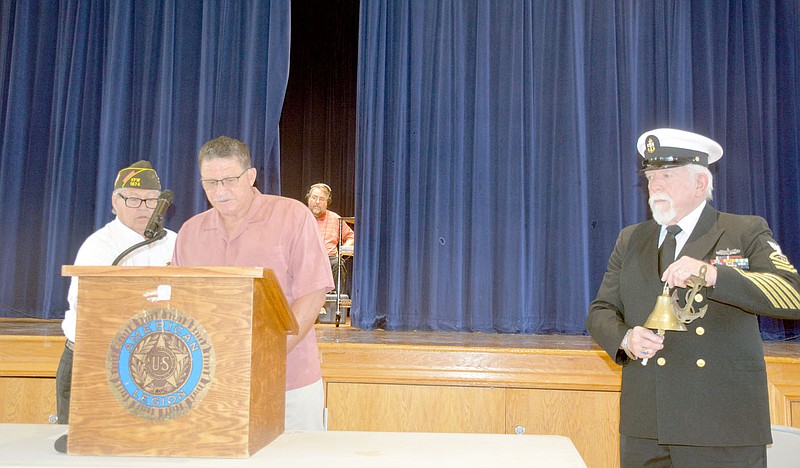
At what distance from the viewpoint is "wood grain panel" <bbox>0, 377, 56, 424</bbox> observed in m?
3.06

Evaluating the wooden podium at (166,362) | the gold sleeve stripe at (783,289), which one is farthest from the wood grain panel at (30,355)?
the gold sleeve stripe at (783,289)

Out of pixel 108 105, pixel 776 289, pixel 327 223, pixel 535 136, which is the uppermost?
pixel 108 105

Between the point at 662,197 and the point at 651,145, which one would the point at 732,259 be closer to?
the point at 662,197

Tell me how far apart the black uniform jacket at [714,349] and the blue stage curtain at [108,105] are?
362 cm

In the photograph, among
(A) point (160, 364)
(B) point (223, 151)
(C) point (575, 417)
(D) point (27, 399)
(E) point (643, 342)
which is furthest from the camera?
(D) point (27, 399)

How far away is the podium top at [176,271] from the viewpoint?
1210 mm

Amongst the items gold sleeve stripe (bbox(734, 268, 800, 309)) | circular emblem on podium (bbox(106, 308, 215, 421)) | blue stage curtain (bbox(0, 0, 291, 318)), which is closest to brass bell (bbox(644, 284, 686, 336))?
gold sleeve stripe (bbox(734, 268, 800, 309))

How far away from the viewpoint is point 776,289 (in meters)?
1.65

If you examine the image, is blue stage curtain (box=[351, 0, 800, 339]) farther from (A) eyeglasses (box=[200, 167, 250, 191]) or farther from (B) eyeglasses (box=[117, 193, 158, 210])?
(A) eyeglasses (box=[200, 167, 250, 191])

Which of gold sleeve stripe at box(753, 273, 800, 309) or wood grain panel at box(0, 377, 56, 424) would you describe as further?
wood grain panel at box(0, 377, 56, 424)

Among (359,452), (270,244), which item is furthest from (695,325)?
(270,244)

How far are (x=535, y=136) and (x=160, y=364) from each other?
4051 mm

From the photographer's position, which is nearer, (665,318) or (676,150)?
(665,318)

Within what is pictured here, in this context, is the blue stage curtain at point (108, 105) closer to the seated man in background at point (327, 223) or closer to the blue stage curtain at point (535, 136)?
the seated man in background at point (327, 223)
